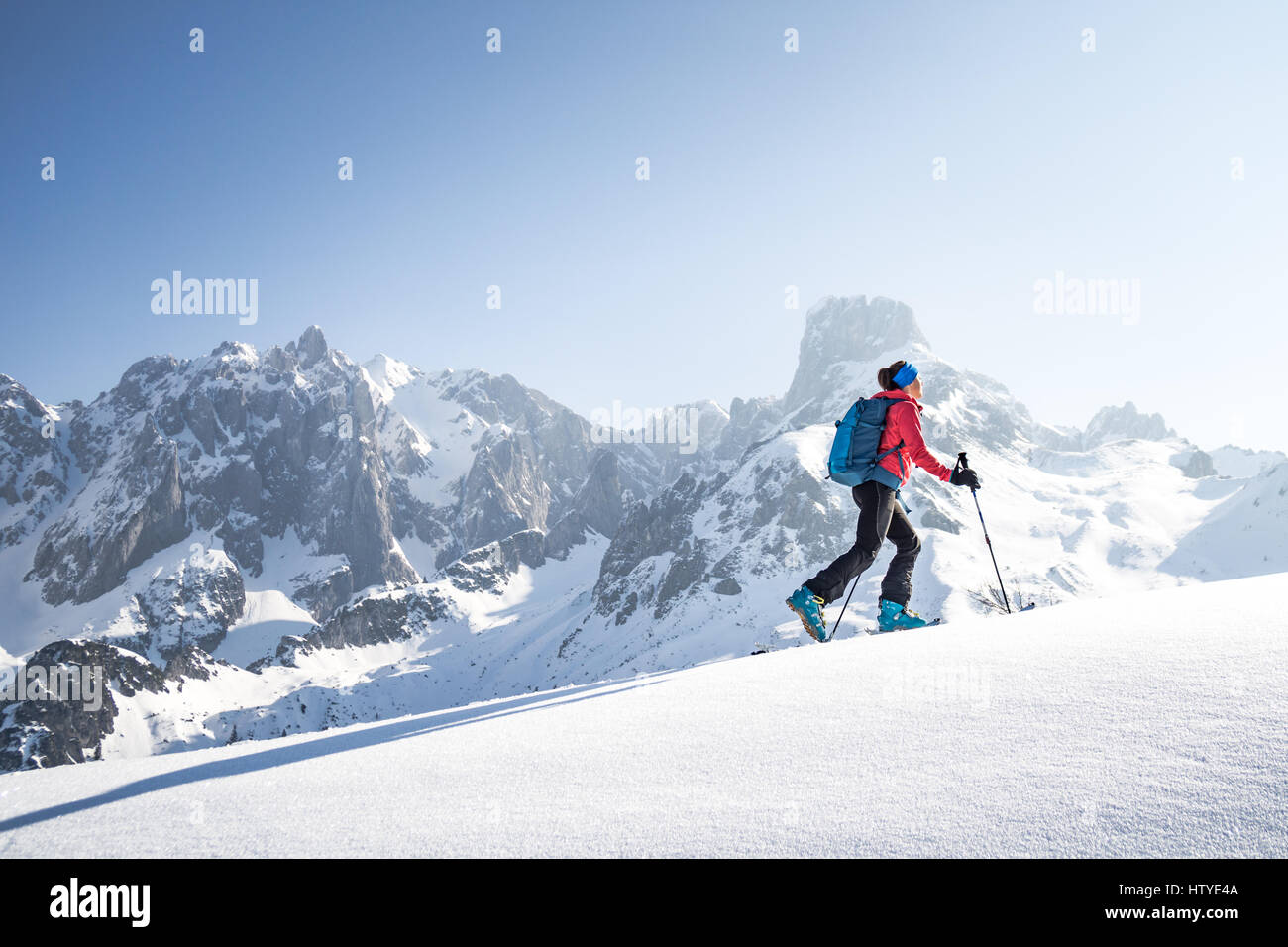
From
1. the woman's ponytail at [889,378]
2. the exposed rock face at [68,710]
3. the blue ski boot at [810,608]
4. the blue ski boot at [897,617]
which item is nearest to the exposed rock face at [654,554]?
the exposed rock face at [68,710]

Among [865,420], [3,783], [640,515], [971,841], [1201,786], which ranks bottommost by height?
[640,515]

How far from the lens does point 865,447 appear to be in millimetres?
7035

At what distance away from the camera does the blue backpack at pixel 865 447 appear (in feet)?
23.0

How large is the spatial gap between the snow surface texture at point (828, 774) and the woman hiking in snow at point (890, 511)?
2479 mm

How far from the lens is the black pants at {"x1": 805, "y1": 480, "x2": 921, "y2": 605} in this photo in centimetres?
695

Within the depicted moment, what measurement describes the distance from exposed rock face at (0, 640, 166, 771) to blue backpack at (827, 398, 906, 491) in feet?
547

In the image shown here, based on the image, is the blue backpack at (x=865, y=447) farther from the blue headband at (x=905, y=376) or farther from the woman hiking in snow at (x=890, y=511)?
the blue headband at (x=905, y=376)

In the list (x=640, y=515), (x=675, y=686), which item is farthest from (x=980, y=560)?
(x=675, y=686)

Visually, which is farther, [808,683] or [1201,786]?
[808,683]

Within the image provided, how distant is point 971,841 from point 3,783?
5.76m

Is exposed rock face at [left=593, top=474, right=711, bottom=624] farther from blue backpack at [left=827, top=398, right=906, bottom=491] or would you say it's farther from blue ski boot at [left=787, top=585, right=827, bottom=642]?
blue backpack at [left=827, top=398, right=906, bottom=491]

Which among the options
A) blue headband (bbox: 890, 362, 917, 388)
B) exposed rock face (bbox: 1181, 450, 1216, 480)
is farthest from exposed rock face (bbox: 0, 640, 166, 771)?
exposed rock face (bbox: 1181, 450, 1216, 480)
